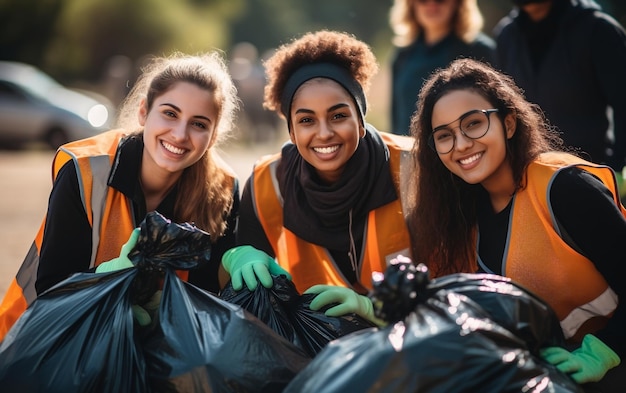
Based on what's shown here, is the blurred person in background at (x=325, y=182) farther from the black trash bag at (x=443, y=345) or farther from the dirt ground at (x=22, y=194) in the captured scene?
the black trash bag at (x=443, y=345)

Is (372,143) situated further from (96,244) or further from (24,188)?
(24,188)

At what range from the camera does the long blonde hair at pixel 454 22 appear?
4.86 metres

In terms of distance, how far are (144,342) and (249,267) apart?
0.56 metres

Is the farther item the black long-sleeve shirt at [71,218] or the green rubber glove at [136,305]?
the black long-sleeve shirt at [71,218]

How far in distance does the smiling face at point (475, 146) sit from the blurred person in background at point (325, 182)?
1.38ft

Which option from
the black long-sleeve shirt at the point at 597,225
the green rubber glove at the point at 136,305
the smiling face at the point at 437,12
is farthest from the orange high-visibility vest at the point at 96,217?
the smiling face at the point at 437,12

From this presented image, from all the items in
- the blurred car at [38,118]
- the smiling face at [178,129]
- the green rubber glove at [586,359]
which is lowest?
the green rubber glove at [586,359]

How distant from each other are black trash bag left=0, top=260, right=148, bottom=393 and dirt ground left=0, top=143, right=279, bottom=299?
1310 mm

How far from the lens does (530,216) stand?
2.80m

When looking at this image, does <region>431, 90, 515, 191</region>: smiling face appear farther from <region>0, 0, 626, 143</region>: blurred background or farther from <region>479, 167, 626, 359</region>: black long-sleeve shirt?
<region>0, 0, 626, 143</region>: blurred background

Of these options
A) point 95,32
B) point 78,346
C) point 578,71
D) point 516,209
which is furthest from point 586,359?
point 95,32

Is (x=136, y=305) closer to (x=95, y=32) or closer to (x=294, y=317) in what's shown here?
(x=294, y=317)

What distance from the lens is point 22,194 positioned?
9.59m

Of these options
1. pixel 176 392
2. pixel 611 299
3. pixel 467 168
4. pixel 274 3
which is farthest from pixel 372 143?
pixel 274 3
